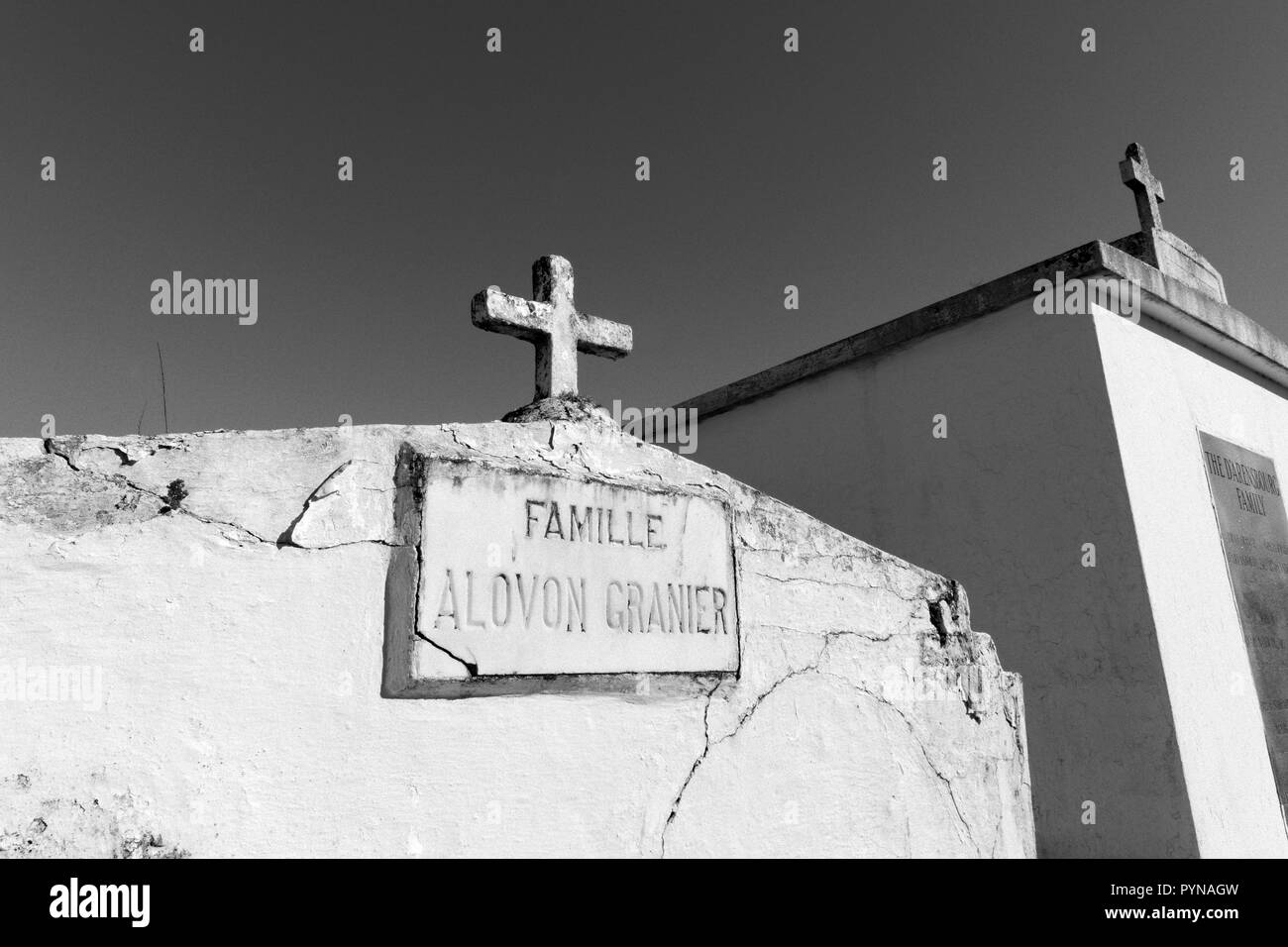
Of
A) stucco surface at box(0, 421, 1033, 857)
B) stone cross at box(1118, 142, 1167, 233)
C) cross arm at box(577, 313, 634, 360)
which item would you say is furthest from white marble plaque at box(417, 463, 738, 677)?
stone cross at box(1118, 142, 1167, 233)

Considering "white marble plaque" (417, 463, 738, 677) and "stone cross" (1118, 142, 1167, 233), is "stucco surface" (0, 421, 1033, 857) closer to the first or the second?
"white marble plaque" (417, 463, 738, 677)

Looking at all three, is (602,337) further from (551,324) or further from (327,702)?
(327,702)

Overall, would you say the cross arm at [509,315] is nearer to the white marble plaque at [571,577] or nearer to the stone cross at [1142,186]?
the white marble plaque at [571,577]

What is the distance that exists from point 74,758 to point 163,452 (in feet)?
1.89

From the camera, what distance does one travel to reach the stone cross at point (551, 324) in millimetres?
2264

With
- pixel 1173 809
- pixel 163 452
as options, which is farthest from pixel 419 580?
pixel 1173 809

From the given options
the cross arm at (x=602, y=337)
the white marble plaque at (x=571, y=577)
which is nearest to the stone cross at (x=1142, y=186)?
the cross arm at (x=602, y=337)

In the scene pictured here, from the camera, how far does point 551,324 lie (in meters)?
2.38

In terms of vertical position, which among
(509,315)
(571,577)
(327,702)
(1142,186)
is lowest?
(327,702)

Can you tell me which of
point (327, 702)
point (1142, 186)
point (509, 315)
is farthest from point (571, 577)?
point (1142, 186)

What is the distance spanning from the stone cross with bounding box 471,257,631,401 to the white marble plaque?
1.56ft

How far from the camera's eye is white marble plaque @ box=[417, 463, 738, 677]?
5.85 feet

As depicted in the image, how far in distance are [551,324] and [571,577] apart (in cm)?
82
